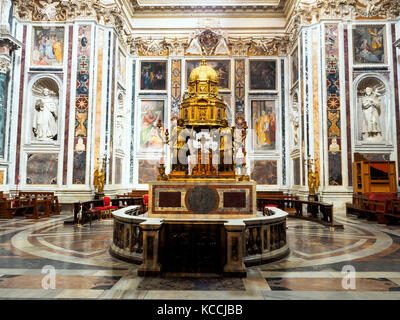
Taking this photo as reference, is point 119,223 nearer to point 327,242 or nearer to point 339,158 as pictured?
point 327,242

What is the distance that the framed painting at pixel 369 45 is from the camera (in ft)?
52.5

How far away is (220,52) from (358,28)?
796 centimetres

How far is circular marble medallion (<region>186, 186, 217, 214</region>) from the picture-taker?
7340mm

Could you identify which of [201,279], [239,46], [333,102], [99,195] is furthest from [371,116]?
[201,279]

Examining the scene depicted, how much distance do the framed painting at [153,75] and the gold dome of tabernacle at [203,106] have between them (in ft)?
38.7

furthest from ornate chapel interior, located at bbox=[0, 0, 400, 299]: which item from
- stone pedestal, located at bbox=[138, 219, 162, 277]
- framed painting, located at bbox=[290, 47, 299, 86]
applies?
framed painting, located at bbox=[290, 47, 299, 86]

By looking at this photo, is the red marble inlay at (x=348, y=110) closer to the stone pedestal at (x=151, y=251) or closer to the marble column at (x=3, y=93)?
the stone pedestal at (x=151, y=251)

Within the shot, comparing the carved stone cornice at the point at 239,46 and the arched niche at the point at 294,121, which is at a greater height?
the carved stone cornice at the point at 239,46

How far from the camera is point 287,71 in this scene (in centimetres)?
1972

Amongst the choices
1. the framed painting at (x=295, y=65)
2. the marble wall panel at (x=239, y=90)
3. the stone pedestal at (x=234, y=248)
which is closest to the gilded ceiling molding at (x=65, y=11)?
the marble wall panel at (x=239, y=90)

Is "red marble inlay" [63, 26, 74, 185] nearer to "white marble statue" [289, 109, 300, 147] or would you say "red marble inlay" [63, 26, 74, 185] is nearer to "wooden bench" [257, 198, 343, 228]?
"wooden bench" [257, 198, 343, 228]

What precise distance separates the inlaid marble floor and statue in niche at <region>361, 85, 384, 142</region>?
384 inches
